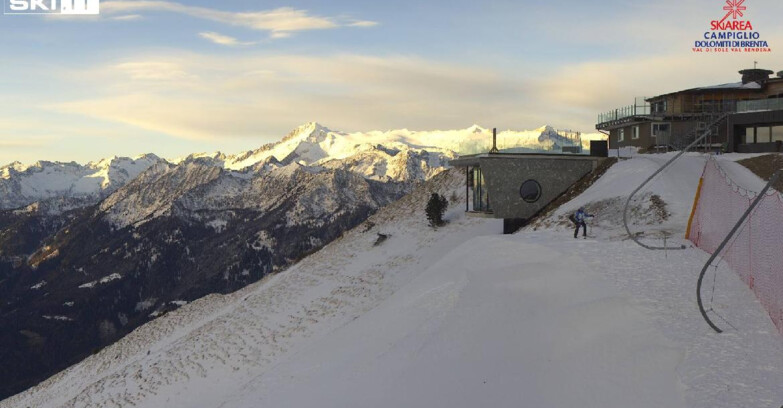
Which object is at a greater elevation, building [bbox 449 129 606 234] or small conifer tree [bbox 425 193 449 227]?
building [bbox 449 129 606 234]

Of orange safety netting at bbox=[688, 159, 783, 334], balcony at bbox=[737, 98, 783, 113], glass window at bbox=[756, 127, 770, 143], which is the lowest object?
orange safety netting at bbox=[688, 159, 783, 334]

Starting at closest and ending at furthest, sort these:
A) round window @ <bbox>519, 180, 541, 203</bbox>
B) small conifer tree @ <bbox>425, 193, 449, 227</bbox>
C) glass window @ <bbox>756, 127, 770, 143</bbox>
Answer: round window @ <bbox>519, 180, 541, 203</bbox>, glass window @ <bbox>756, 127, 770, 143</bbox>, small conifer tree @ <bbox>425, 193, 449, 227</bbox>

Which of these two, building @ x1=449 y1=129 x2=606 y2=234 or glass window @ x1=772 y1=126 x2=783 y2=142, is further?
glass window @ x1=772 y1=126 x2=783 y2=142

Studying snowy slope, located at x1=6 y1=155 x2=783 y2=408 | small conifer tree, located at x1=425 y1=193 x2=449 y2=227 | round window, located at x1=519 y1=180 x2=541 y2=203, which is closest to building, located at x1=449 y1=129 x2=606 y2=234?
round window, located at x1=519 y1=180 x2=541 y2=203

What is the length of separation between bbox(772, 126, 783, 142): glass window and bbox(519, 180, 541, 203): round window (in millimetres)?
25486

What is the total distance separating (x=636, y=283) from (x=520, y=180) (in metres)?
27.5

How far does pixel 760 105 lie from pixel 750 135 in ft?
9.49

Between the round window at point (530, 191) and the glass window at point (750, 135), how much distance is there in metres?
25.5

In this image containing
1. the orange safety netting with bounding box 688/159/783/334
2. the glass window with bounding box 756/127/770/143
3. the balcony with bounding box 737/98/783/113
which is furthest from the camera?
the glass window with bounding box 756/127/770/143

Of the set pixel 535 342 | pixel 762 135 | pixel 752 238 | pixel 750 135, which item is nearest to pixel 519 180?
pixel 752 238

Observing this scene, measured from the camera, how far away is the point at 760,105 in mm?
58406

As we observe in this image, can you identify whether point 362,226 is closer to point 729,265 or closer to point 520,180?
point 520,180

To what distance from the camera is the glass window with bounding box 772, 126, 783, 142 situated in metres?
56.4

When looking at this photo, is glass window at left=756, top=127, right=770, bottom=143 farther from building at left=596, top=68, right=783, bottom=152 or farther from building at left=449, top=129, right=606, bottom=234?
building at left=449, top=129, right=606, bottom=234
